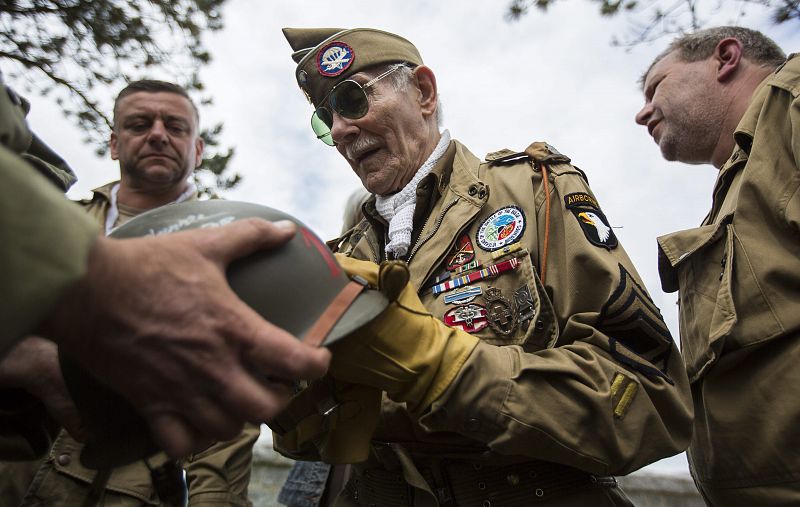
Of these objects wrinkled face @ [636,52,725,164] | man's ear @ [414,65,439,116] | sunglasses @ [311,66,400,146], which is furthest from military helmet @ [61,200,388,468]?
wrinkled face @ [636,52,725,164]

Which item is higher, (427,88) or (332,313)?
(427,88)

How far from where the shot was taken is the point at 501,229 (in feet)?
7.00

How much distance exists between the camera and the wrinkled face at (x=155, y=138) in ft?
11.2

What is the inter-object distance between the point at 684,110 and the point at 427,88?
4.79ft

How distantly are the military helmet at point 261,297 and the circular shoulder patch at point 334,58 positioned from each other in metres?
1.56

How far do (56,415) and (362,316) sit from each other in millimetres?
871

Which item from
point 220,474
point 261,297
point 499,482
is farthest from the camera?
point 220,474

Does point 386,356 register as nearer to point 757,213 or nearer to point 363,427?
point 363,427

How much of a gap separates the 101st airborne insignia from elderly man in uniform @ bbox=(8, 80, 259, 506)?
157cm

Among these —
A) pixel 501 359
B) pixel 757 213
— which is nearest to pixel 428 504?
pixel 501 359

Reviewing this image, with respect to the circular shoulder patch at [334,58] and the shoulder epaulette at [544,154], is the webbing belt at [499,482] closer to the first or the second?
the shoulder epaulette at [544,154]

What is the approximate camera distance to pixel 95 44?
23.1ft

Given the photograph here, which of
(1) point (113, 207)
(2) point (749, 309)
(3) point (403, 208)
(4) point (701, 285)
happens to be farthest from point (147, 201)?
(2) point (749, 309)

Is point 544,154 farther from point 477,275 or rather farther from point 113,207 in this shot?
point 113,207
